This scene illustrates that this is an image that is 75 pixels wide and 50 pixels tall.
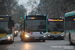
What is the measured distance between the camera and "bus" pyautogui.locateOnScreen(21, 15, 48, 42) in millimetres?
A: 23891

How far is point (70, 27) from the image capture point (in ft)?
62.3

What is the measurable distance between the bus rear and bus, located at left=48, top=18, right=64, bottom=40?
16.5ft

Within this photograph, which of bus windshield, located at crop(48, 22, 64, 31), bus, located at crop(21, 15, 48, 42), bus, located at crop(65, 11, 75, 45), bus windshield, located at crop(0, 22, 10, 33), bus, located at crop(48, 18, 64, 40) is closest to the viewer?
bus, located at crop(65, 11, 75, 45)

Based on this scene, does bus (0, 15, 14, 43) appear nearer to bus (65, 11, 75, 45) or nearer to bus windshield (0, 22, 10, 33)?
bus windshield (0, 22, 10, 33)

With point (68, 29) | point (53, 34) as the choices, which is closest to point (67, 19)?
point (68, 29)

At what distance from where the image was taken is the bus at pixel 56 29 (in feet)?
94.8

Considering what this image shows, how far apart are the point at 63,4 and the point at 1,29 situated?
2526 centimetres

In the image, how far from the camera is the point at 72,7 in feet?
142

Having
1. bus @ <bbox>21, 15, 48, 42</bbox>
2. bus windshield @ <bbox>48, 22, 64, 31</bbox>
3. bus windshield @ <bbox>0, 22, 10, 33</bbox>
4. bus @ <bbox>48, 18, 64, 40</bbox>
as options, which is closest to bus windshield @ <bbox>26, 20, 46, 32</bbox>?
bus @ <bbox>21, 15, 48, 42</bbox>

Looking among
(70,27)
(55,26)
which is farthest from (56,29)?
(70,27)

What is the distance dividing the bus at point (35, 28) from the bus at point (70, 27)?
4.35 metres

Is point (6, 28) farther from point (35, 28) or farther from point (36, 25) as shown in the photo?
point (36, 25)

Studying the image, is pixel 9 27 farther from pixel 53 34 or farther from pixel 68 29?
pixel 53 34

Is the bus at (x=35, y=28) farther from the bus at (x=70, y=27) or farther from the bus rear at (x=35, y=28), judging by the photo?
the bus at (x=70, y=27)
